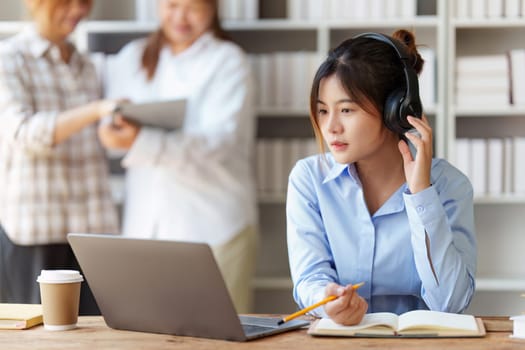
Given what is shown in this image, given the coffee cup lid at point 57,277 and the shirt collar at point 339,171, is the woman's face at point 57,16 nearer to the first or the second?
the shirt collar at point 339,171

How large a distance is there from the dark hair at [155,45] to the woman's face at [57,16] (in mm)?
410

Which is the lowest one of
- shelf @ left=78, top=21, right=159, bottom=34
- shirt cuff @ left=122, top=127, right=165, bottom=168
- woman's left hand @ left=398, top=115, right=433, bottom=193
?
shirt cuff @ left=122, top=127, right=165, bottom=168

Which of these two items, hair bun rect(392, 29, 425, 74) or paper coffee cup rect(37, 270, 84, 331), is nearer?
paper coffee cup rect(37, 270, 84, 331)

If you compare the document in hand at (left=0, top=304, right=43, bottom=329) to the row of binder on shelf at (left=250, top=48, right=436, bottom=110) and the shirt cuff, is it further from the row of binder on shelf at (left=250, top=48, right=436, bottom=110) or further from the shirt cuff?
the row of binder on shelf at (left=250, top=48, right=436, bottom=110)

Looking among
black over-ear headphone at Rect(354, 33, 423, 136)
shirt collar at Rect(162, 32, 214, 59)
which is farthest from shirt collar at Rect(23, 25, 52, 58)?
black over-ear headphone at Rect(354, 33, 423, 136)

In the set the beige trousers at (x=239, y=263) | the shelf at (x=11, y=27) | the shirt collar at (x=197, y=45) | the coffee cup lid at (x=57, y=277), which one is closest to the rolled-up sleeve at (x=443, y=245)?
the coffee cup lid at (x=57, y=277)

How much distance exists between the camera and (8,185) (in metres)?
2.98

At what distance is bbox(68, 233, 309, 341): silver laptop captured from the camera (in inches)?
55.3

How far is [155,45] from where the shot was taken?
11.1 ft

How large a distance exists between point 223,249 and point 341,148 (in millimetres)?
1588

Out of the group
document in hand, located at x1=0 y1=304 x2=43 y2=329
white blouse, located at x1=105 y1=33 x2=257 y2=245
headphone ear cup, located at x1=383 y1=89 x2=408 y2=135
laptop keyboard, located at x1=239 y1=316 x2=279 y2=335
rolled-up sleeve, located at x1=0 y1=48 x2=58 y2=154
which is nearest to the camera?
laptop keyboard, located at x1=239 y1=316 x2=279 y2=335

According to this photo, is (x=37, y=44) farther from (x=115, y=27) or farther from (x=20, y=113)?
(x=115, y=27)

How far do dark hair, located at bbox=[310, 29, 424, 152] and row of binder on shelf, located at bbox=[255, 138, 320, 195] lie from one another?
1835 mm

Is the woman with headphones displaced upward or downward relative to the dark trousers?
upward
